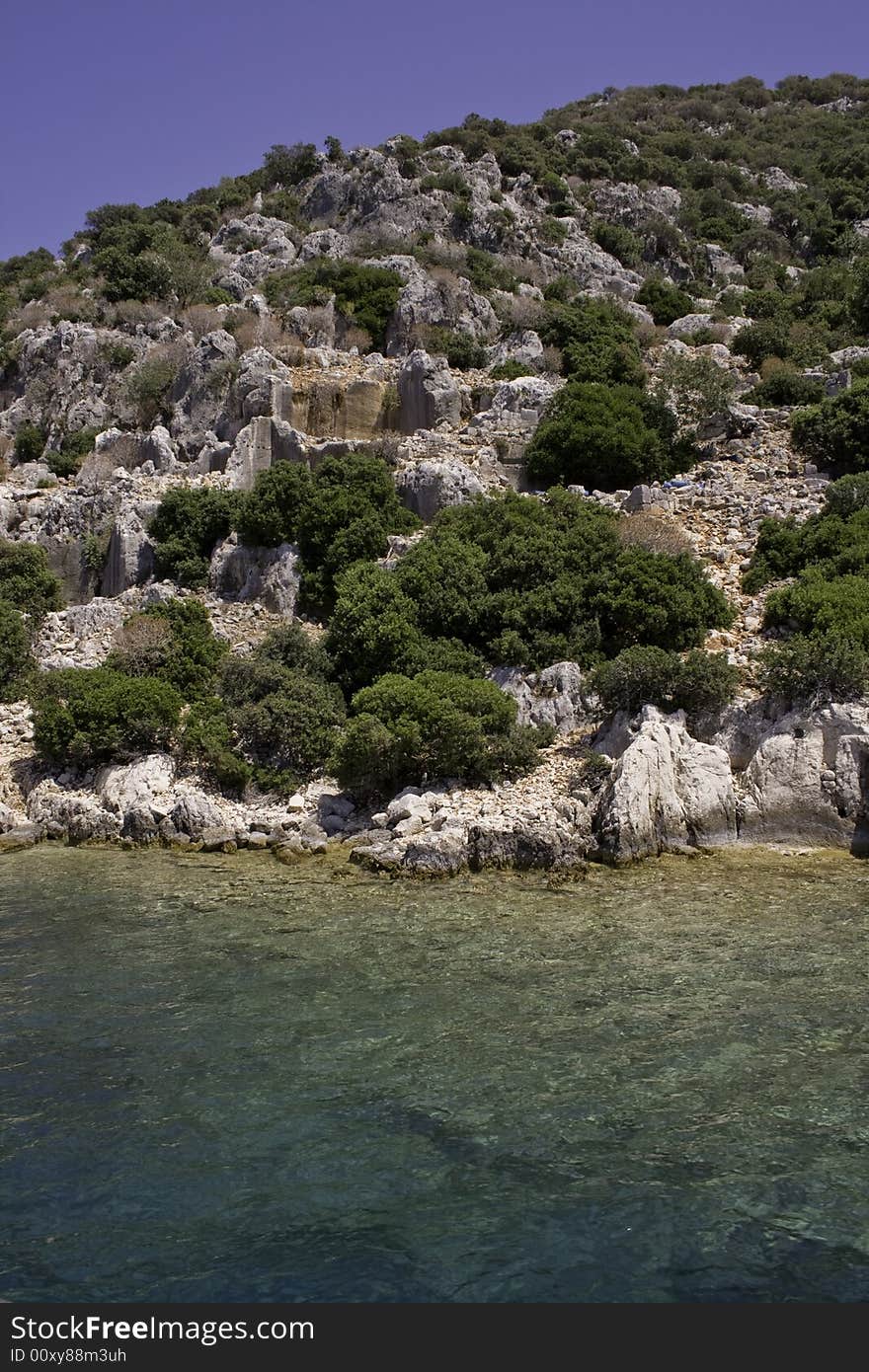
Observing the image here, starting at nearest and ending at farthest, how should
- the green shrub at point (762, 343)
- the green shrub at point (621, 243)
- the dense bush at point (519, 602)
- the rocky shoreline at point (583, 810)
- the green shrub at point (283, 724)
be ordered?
the rocky shoreline at point (583, 810), the green shrub at point (283, 724), the dense bush at point (519, 602), the green shrub at point (762, 343), the green shrub at point (621, 243)

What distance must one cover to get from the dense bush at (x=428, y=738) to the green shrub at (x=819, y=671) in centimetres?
572

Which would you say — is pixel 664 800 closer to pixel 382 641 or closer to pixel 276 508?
pixel 382 641

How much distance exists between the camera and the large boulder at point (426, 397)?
39031 millimetres

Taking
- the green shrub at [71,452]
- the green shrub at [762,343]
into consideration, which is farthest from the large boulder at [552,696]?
the green shrub at [762,343]

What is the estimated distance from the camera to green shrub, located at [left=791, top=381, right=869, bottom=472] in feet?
108

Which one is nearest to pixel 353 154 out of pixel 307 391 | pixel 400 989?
pixel 307 391

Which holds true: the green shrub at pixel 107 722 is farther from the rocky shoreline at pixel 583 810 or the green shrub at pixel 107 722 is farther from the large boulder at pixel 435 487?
the large boulder at pixel 435 487

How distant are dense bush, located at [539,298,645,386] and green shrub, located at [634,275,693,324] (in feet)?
17.3

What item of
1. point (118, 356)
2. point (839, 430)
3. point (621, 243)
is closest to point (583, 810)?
point (839, 430)

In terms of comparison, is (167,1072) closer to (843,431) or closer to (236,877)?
(236,877)

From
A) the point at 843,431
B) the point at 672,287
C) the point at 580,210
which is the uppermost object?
the point at 580,210

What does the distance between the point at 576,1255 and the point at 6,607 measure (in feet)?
96.3

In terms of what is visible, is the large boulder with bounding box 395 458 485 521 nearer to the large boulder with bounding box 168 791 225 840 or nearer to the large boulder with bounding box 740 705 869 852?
the large boulder with bounding box 168 791 225 840

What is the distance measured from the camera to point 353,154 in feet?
217
